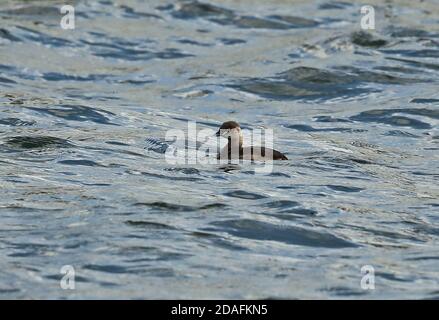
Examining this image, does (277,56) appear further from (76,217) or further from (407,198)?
(76,217)

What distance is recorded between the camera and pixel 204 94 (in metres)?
18.0

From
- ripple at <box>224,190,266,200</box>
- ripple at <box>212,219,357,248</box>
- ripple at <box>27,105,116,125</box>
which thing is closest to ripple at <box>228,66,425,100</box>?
ripple at <box>27,105,116,125</box>

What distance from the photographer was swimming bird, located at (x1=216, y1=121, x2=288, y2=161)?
13.3m

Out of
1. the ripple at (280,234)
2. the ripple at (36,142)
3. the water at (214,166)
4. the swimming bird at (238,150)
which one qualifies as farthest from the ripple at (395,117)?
the ripple at (280,234)

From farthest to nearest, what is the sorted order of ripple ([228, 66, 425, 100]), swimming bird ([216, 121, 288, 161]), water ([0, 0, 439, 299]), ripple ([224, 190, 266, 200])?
1. ripple ([228, 66, 425, 100])
2. swimming bird ([216, 121, 288, 161])
3. ripple ([224, 190, 266, 200])
4. water ([0, 0, 439, 299])

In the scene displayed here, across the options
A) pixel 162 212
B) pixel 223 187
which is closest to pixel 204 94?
pixel 223 187

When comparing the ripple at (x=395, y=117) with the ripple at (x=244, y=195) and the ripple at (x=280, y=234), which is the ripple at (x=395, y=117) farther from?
the ripple at (x=280, y=234)

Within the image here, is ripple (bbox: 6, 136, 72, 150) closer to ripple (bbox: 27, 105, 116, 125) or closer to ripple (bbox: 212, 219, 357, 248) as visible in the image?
ripple (bbox: 27, 105, 116, 125)

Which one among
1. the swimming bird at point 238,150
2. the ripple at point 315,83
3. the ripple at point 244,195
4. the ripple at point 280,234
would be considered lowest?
the ripple at point 280,234

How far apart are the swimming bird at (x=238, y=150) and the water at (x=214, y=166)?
0.18 meters

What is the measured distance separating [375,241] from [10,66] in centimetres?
1004

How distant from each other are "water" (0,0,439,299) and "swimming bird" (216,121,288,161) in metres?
0.18

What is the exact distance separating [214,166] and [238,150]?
43cm

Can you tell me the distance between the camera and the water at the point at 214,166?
9.65m
